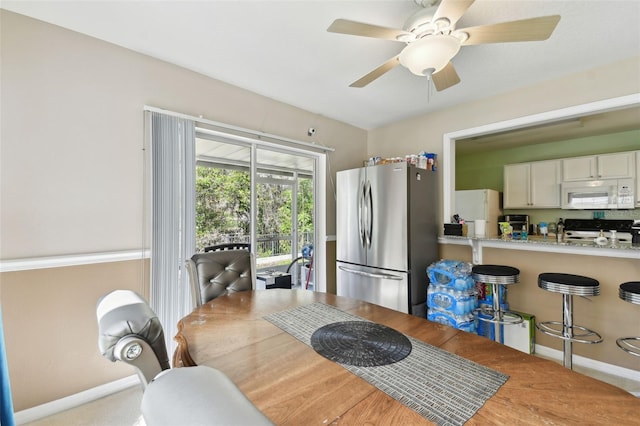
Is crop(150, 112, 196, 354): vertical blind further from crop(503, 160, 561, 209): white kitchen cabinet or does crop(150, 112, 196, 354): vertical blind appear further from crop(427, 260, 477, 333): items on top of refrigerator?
crop(503, 160, 561, 209): white kitchen cabinet

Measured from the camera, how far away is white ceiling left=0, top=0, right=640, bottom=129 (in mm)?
1679

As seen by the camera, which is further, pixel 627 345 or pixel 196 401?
pixel 627 345

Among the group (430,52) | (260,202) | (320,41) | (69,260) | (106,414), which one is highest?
(320,41)

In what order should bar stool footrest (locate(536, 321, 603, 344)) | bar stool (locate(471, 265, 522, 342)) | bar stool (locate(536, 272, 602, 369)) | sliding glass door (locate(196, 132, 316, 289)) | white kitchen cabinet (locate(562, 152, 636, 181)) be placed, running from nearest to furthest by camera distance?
bar stool (locate(536, 272, 602, 369))
bar stool footrest (locate(536, 321, 603, 344))
bar stool (locate(471, 265, 522, 342))
sliding glass door (locate(196, 132, 316, 289))
white kitchen cabinet (locate(562, 152, 636, 181))

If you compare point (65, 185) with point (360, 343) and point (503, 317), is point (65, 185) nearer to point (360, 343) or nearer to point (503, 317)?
point (360, 343)

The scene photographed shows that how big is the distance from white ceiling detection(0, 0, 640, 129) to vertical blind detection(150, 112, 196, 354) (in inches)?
23.6

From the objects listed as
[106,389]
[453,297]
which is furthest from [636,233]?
[106,389]

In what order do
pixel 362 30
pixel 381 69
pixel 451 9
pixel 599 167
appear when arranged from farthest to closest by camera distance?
pixel 599 167 → pixel 381 69 → pixel 362 30 → pixel 451 9

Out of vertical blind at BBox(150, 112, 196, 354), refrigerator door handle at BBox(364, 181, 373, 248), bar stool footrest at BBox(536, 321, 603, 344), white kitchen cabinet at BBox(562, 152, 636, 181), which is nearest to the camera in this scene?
bar stool footrest at BBox(536, 321, 603, 344)

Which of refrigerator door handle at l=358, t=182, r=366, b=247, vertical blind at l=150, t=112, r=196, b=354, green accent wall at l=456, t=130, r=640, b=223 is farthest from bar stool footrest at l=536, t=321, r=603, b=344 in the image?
vertical blind at l=150, t=112, r=196, b=354

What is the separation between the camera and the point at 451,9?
126 centimetres

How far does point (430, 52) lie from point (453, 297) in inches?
79.8

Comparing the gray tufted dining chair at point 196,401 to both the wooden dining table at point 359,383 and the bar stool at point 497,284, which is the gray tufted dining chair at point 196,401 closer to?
the wooden dining table at point 359,383

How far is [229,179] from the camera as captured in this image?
2812mm
